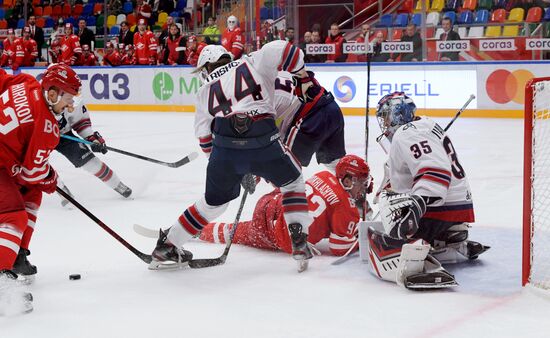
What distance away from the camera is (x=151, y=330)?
308 cm

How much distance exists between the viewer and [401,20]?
435 inches

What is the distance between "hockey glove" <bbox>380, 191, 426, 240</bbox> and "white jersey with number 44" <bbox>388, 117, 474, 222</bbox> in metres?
0.05

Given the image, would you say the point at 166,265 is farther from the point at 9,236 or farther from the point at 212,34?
the point at 212,34

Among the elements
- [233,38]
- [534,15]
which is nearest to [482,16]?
[534,15]

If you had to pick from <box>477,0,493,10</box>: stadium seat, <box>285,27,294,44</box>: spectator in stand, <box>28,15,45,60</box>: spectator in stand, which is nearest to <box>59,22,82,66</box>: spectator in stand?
<box>28,15,45,60</box>: spectator in stand

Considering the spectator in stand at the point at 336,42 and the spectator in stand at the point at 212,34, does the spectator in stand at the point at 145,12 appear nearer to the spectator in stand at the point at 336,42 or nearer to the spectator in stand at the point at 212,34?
the spectator in stand at the point at 212,34

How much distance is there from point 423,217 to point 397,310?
0.61 meters

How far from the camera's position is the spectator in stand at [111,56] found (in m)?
13.6

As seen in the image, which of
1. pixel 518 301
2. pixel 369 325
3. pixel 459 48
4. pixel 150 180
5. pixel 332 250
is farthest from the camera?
pixel 459 48

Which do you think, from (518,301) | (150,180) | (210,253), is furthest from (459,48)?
(518,301)

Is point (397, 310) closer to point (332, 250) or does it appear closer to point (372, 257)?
point (372, 257)

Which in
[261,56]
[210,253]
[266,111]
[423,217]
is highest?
[261,56]

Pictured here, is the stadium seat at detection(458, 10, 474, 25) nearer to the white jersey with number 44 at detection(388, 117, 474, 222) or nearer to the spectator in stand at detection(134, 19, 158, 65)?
the spectator in stand at detection(134, 19, 158, 65)

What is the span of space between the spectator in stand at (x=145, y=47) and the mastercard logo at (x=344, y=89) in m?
3.51
